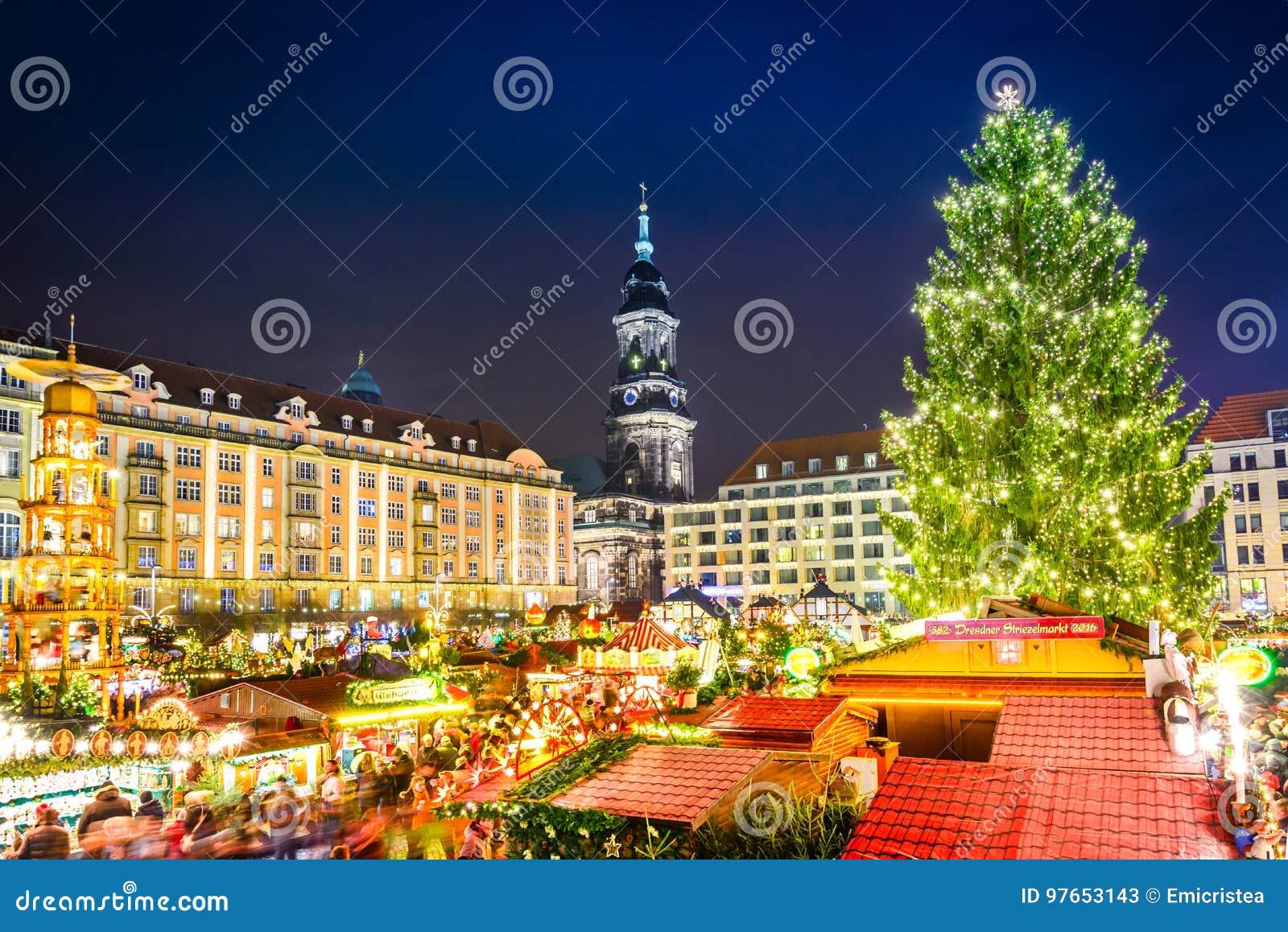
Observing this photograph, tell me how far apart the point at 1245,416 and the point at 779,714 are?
61.2 meters

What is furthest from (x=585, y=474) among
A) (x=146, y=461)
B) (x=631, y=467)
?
(x=146, y=461)

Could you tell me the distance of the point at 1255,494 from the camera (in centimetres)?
5784

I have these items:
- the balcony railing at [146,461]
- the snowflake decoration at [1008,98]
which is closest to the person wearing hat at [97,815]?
the snowflake decoration at [1008,98]

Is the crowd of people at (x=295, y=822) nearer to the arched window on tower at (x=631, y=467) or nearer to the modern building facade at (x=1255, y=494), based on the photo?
the modern building facade at (x=1255, y=494)

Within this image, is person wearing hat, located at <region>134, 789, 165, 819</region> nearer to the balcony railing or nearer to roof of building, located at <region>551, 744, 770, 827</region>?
roof of building, located at <region>551, 744, 770, 827</region>

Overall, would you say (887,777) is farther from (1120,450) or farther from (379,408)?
(379,408)

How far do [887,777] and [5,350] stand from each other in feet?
167

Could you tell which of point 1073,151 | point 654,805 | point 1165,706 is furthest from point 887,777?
point 1073,151

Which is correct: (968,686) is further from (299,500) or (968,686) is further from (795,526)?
(795,526)

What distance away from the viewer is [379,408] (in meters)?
66.4

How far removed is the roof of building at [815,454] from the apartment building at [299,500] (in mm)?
17572

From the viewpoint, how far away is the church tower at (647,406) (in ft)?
327

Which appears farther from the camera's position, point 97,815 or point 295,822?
point 295,822

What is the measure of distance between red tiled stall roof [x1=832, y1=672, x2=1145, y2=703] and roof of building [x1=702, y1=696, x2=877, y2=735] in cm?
140
